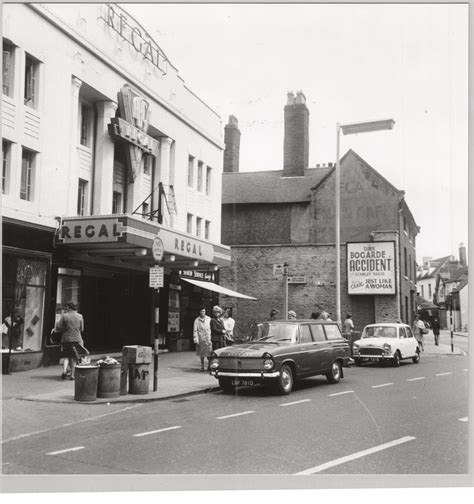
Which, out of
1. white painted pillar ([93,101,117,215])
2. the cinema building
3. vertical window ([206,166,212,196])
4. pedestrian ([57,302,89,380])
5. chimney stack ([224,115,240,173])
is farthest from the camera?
chimney stack ([224,115,240,173])

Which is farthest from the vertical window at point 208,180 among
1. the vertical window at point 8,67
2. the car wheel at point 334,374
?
the car wheel at point 334,374

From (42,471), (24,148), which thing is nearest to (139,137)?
(24,148)

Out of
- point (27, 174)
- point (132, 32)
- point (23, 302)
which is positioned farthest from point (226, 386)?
point (132, 32)

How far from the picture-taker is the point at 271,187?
37.4 meters

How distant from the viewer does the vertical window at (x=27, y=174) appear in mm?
15219

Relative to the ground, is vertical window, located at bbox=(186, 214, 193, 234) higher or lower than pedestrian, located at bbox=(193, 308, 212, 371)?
higher

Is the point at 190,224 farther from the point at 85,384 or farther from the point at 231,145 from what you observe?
the point at 85,384

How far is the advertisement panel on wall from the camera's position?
30.4 meters

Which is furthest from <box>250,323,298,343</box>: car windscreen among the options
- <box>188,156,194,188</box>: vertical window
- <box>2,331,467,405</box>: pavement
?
<box>188,156,194,188</box>: vertical window

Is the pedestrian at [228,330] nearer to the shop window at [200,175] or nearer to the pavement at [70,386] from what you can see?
the pavement at [70,386]

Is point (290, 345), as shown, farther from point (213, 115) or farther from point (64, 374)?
point (213, 115)

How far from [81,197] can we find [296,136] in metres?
20.3

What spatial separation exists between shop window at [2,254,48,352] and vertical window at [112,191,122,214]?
5175 mm

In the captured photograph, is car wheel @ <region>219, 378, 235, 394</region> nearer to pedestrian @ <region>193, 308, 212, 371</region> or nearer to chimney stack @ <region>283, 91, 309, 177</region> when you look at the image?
pedestrian @ <region>193, 308, 212, 371</region>
